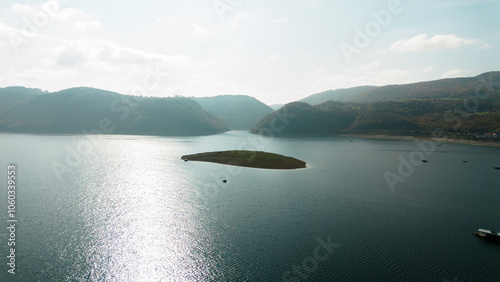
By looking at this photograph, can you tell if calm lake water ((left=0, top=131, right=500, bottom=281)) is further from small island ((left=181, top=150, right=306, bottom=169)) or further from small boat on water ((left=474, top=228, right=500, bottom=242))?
small island ((left=181, top=150, right=306, bottom=169))

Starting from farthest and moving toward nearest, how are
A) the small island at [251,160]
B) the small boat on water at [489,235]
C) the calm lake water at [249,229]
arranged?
1. the small island at [251,160]
2. the small boat on water at [489,235]
3. the calm lake water at [249,229]

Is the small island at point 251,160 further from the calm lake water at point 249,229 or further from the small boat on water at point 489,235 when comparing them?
the small boat on water at point 489,235

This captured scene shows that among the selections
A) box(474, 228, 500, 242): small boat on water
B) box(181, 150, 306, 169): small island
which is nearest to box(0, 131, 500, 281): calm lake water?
box(474, 228, 500, 242): small boat on water

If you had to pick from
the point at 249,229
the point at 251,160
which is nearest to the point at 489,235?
the point at 249,229

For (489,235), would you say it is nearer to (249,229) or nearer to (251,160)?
(249,229)

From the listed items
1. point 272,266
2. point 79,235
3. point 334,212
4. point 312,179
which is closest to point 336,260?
point 272,266

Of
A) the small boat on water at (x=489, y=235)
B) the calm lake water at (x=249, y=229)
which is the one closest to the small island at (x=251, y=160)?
the calm lake water at (x=249, y=229)
